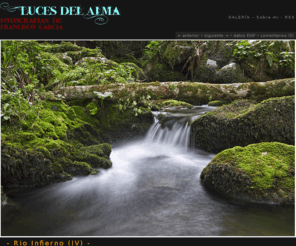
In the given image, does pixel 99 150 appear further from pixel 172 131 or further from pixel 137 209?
pixel 172 131

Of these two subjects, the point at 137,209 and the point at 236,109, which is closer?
the point at 137,209

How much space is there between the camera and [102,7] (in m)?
2.69

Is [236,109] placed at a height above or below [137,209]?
above

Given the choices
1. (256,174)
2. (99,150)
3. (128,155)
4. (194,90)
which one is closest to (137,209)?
(99,150)

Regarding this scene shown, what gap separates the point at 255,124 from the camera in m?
4.67

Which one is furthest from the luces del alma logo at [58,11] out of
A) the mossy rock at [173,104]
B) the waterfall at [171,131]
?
the mossy rock at [173,104]

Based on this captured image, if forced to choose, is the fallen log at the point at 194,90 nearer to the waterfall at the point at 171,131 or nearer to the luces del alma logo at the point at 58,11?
the waterfall at the point at 171,131

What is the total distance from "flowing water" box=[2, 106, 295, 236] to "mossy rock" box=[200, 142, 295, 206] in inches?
6.1

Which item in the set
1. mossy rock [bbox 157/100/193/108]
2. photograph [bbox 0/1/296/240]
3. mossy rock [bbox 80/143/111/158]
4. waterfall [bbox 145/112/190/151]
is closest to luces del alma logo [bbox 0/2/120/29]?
photograph [bbox 0/1/296/240]

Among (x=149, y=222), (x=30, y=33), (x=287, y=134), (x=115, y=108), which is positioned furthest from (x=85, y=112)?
(x=287, y=134)

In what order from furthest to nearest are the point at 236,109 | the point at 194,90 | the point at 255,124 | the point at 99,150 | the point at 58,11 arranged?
the point at 194,90, the point at 236,109, the point at 255,124, the point at 99,150, the point at 58,11

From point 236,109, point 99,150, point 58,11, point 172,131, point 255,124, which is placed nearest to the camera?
point 58,11

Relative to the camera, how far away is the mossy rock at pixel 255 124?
4.62 m

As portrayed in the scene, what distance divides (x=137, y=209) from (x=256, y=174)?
2.00m
